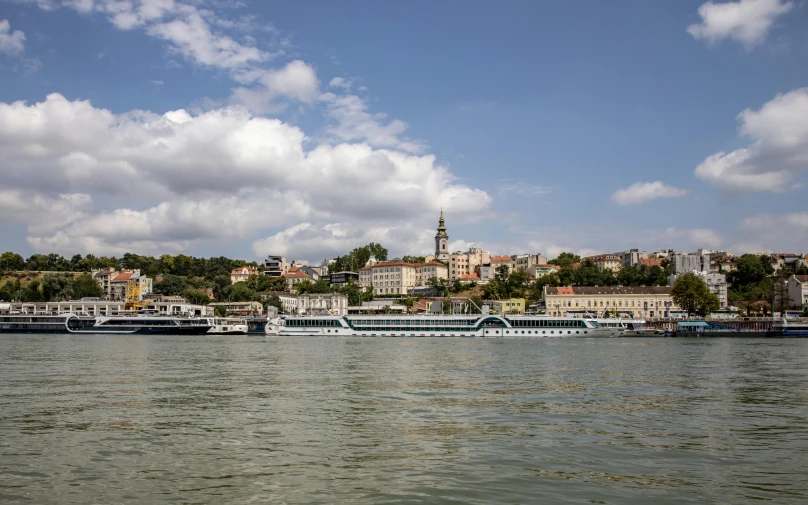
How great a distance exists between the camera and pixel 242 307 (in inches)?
5748

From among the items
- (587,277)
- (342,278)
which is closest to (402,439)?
(587,277)

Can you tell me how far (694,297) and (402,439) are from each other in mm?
101610

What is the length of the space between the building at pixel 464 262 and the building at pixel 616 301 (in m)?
59.7

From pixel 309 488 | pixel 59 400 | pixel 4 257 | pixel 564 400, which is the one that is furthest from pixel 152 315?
pixel 4 257

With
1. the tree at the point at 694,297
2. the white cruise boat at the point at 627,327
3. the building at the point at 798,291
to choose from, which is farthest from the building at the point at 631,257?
the white cruise boat at the point at 627,327

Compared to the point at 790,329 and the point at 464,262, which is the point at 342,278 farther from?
the point at 790,329

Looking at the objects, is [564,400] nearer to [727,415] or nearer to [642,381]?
[727,415]

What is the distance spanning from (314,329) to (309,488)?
80625 millimetres

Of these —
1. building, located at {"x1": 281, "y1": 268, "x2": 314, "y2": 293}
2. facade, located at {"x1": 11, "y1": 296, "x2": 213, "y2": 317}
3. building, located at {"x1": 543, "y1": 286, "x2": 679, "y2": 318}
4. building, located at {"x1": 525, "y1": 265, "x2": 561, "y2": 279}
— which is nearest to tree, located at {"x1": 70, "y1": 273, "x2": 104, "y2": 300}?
facade, located at {"x1": 11, "y1": 296, "x2": 213, "y2": 317}

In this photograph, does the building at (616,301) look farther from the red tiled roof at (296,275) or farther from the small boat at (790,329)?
the red tiled roof at (296,275)

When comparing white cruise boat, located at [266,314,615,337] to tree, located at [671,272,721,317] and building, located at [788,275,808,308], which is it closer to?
tree, located at [671,272,721,317]

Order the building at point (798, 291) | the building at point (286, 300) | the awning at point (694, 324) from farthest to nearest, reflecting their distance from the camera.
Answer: the building at point (286, 300)
the building at point (798, 291)
the awning at point (694, 324)

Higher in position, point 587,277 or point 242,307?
point 587,277

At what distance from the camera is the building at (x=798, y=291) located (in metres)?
127
